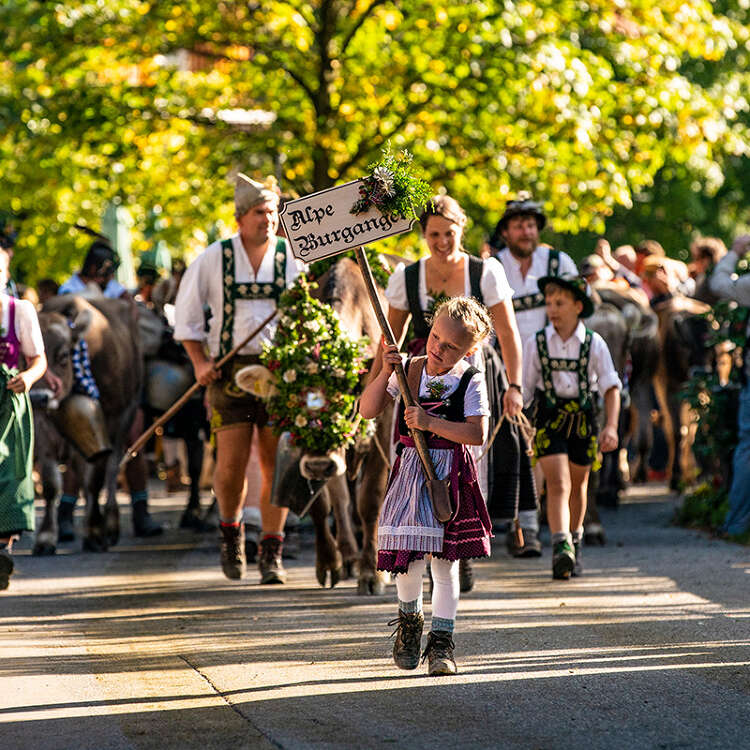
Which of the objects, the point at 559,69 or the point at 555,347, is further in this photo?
the point at 559,69

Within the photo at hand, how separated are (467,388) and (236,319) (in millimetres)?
3061

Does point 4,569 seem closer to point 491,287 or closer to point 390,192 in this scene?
point 491,287

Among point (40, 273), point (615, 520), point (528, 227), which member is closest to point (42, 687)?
point (528, 227)

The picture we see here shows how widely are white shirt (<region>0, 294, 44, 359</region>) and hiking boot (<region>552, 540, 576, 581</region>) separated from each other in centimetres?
314

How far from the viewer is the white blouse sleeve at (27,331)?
1020cm

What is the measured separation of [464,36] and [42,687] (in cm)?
1069

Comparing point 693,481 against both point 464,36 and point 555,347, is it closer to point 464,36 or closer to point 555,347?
point 464,36

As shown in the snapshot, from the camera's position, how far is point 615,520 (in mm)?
14672

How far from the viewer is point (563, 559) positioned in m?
10.5

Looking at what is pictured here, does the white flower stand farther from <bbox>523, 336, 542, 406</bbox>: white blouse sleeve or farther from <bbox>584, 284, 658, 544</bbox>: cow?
<bbox>584, 284, 658, 544</bbox>: cow

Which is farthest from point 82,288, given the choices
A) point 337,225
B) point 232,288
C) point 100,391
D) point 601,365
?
point 337,225

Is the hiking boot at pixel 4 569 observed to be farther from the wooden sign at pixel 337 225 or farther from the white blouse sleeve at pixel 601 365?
the white blouse sleeve at pixel 601 365

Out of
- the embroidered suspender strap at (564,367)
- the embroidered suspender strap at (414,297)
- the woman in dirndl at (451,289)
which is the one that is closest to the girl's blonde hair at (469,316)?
the woman in dirndl at (451,289)

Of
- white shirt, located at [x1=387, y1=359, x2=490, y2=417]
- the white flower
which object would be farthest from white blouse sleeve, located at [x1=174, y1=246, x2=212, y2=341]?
white shirt, located at [x1=387, y1=359, x2=490, y2=417]
